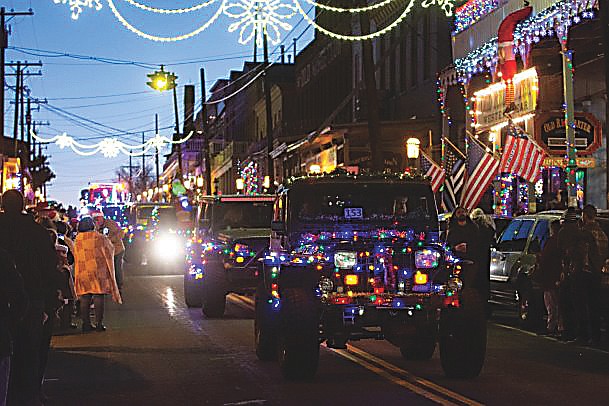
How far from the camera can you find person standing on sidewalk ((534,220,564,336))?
15.8m

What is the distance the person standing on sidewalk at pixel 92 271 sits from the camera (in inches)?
664

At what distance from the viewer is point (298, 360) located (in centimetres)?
1150

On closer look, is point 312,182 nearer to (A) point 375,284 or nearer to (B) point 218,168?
(A) point 375,284

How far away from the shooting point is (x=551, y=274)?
15883 mm

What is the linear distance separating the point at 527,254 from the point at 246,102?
62329 mm

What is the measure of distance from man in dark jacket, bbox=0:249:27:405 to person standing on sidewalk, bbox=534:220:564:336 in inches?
393

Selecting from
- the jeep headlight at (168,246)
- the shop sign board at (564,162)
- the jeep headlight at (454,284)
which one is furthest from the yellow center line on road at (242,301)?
the jeep headlight at (168,246)

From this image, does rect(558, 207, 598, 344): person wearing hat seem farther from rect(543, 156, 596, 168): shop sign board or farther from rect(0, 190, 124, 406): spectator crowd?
rect(543, 156, 596, 168): shop sign board

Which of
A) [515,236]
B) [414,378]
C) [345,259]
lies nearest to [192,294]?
[515,236]

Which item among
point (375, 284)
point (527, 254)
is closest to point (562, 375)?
point (375, 284)

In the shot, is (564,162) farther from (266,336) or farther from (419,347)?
(266,336)

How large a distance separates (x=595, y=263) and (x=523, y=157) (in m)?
8.38

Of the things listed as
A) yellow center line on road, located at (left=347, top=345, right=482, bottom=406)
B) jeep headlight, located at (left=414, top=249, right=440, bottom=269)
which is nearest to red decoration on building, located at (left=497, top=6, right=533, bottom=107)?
yellow center line on road, located at (left=347, top=345, right=482, bottom=406)

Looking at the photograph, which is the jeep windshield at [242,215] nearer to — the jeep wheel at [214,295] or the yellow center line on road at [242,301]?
the yellow center line on road at [242,301]
